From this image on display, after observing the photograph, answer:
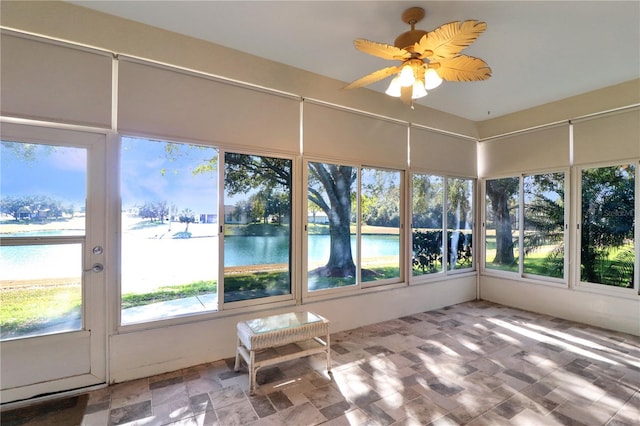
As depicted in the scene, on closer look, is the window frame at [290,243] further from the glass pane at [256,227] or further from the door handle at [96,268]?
the door handle at [96,268]

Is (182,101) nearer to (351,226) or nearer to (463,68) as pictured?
(351,226)

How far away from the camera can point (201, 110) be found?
293 centimetres

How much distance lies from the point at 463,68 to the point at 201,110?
2386 millimetres

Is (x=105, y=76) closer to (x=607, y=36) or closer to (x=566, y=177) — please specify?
(x=607, y=36)

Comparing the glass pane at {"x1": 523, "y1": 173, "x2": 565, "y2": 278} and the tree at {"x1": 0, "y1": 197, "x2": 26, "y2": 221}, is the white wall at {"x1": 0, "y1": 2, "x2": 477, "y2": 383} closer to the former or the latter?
the tree at {"x1": 0, "y1": 197, "x2": 26, "y2": 221}

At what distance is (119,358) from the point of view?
8.37 ft

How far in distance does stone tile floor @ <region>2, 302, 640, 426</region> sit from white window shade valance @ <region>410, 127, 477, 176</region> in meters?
2.53

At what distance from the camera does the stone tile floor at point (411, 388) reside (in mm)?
2111

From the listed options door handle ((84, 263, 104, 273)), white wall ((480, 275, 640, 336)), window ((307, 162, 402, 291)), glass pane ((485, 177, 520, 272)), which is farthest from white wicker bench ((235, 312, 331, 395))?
glass pane ((485, 177, 520, 272))

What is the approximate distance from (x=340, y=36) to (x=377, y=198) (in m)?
2.08

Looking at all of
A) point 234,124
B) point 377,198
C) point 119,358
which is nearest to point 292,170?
point 234,124

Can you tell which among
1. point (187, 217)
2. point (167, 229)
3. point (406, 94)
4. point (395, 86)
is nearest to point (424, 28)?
point (406, 94)

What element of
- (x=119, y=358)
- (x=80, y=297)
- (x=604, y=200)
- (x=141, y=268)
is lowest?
(x=119, y=358)

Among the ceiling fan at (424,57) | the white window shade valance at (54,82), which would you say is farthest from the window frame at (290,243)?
the ceiling fan at (424,57)
